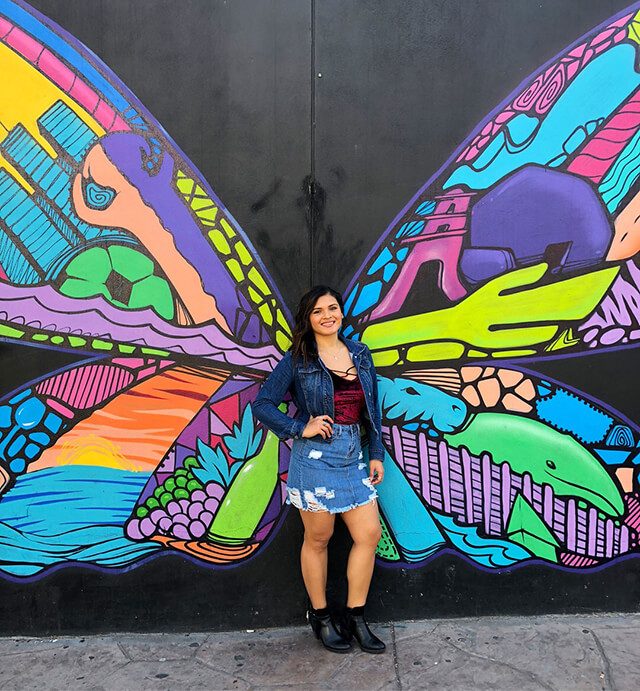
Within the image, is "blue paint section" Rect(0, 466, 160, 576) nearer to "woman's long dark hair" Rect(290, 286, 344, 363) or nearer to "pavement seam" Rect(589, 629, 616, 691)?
"woman's long dark hair" Rect(290, 286, 344, 363)

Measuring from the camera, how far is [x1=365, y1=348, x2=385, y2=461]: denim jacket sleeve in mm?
3561

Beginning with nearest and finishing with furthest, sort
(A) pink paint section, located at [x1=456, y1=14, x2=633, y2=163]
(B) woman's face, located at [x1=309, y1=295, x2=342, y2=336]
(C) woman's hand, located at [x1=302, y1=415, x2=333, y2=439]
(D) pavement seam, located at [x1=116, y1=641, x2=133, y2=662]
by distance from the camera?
(C) woman's hand, located at [x1=302, y1=415, x2=333, y2=439] → (B) woman's face, located at [x1=309, y1=295, x2=342, y2=336] → (D) pavement seam, located at [x1=116, y1=641, x2=133, y2=662] → (A) pink paint section, located at [x1=456, y1=14, x2=633, y2=163]

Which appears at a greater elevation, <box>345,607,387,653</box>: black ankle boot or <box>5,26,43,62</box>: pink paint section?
<box>5,26,43,62</box>: pink paint section

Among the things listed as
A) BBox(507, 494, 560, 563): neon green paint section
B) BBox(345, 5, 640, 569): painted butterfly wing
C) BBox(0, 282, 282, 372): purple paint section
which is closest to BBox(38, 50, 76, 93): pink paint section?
BBox(0, 282, 282, 372): purple paint section

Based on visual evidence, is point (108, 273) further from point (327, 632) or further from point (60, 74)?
point (327, 632)

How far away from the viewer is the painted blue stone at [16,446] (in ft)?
12.3

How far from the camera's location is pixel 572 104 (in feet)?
12.4

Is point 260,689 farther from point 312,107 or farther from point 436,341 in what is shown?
point 312,107

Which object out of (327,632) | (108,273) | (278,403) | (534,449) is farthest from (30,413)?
(534,449)

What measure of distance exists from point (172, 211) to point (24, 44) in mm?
1247

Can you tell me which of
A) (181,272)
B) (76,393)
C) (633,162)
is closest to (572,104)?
(633,162)

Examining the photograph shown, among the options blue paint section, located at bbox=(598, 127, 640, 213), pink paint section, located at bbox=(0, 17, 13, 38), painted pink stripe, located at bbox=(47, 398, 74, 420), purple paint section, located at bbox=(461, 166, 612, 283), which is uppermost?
pink paint section, located at bbox=(0, 17, 13, 38)

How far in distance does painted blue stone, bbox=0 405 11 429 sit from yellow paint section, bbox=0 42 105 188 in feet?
4.13

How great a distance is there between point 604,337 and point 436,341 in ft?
3.30
